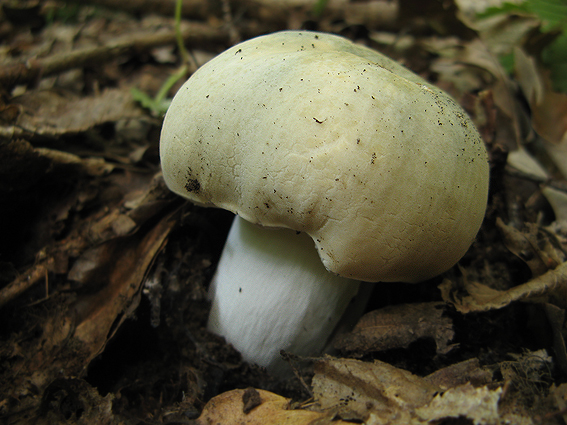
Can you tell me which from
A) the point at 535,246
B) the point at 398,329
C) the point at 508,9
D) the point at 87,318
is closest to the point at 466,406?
the point at 398,329

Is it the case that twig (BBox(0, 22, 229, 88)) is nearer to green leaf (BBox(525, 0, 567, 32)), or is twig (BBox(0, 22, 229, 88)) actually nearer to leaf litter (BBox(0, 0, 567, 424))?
leaf litter (BBox(0, 0, 567, 424))

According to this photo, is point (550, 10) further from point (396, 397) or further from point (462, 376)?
point (396, 397)

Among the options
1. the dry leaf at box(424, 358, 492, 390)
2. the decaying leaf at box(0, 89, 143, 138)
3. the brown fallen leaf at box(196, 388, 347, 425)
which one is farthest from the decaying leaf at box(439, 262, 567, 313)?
the decaying leaf at box(0, 89, 143, 138)

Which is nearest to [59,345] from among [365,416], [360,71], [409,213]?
[365,416]

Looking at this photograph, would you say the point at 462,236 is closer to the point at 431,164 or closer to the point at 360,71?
the point at 431,164

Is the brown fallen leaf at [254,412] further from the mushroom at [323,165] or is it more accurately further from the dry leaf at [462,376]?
the dry leaf at [462,376]

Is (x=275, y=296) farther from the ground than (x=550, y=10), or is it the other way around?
(x=550, y=10)

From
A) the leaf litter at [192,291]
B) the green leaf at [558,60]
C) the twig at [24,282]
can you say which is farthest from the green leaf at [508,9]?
the twig at [24,282]
